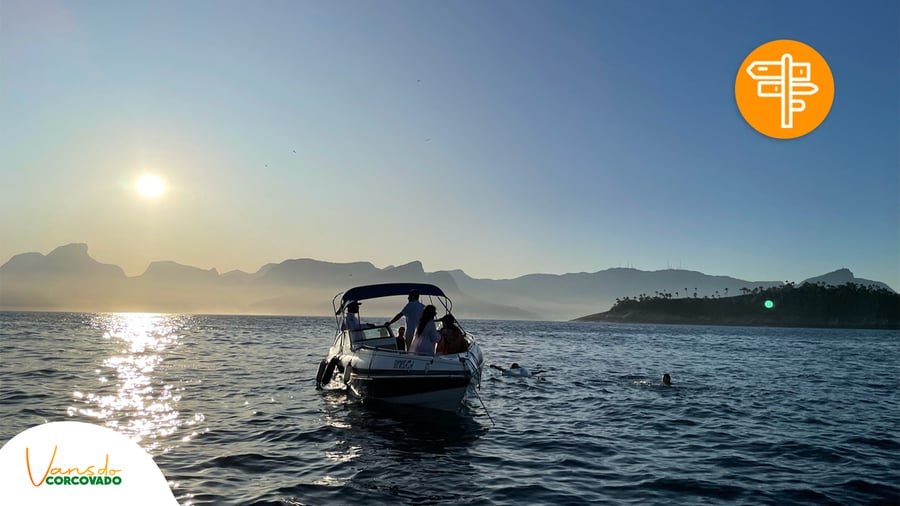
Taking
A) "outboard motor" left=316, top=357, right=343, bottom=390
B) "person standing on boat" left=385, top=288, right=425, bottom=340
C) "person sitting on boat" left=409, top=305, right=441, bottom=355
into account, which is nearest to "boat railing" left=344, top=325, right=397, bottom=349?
"outboard motor" left=316, top=357, right=343, bottom=390

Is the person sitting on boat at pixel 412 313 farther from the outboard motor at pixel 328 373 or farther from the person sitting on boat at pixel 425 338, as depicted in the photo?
the outboard motor at pixel 328 373

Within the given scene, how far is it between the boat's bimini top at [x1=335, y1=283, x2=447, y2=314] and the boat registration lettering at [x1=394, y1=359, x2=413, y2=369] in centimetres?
550

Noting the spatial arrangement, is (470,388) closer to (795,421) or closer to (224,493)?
(224,493)

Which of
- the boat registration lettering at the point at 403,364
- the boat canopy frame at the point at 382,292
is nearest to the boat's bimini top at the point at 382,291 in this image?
the boat canopy frame at the point at 382,292

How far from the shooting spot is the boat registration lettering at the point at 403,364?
16503 millimetres

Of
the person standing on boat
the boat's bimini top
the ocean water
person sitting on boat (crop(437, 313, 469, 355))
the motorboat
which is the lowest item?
the ocean water

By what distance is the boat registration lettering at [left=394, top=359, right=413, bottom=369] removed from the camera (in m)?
16.5

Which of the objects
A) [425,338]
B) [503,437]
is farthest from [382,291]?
[503,437]

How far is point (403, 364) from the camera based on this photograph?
54.6 ft

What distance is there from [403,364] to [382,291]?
26.3ft

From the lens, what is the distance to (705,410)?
60.7 feet

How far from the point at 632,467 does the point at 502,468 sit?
2838 millimetres

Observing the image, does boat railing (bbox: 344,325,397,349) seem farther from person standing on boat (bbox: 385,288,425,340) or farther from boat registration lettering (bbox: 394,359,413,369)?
boat registration lettering (bbox: 394,359,413,369)

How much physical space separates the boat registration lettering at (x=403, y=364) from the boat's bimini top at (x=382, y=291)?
5.50 metres
